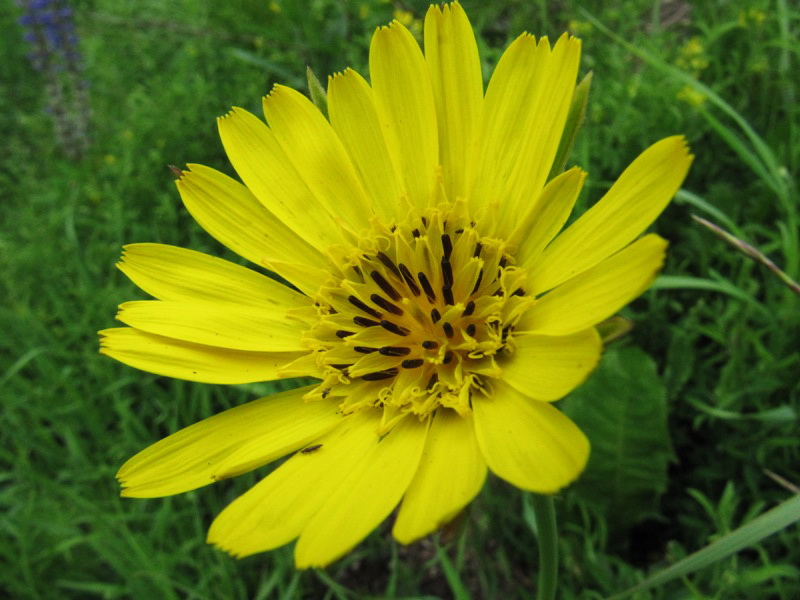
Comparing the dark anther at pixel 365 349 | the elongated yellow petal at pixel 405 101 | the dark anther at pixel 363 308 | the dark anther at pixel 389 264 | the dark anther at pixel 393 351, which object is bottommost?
the dark anther at pixel 393 351

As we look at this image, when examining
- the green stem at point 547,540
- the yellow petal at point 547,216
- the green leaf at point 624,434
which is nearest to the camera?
the green stem at point 547,540

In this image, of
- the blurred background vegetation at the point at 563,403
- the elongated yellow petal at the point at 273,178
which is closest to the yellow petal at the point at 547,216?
the elongated yellow petal at the point at 273,178

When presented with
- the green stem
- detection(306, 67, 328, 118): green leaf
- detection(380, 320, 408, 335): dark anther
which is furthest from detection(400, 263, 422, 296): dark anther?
the green stem

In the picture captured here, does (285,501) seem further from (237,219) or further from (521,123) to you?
(521,123)

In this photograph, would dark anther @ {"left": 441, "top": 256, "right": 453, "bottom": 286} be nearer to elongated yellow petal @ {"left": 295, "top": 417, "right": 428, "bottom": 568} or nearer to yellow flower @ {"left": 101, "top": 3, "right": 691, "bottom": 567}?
yellow flower @ {"left": 101, "top": 3, "right": 691, "bottom": 567}

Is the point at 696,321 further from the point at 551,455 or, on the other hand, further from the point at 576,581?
the point at 551,455

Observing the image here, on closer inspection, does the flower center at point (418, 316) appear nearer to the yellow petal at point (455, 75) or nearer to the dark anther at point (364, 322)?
the dark anther at point (364, 322)
